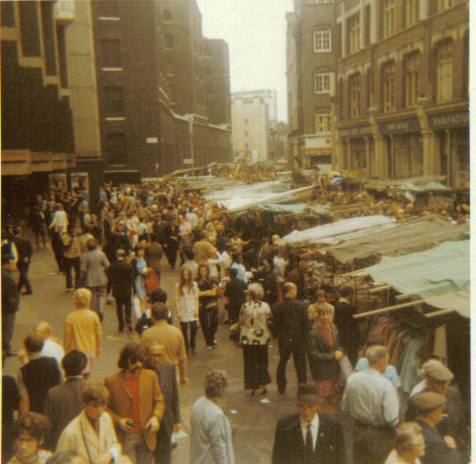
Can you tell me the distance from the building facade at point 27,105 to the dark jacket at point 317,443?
30.4ft

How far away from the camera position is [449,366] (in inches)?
277

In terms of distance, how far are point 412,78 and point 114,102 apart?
2803 centimetres

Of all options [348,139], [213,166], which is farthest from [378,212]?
[213,166]

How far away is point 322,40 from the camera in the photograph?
5000 centimetres

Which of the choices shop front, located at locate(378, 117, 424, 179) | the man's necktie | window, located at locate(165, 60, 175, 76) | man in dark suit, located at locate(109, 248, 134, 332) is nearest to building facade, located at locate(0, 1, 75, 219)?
man in dark suit, located at locate(109, 248, 134, 332)

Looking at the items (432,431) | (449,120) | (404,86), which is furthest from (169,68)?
(432,431)

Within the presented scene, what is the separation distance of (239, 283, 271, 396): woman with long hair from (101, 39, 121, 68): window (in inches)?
1577

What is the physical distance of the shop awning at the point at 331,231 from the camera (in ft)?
39.7

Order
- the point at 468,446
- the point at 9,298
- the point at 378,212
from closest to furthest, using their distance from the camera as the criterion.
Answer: the point at 468,446, the point at 9,298, the point at 378,212

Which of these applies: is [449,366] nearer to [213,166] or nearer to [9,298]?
[9,298]

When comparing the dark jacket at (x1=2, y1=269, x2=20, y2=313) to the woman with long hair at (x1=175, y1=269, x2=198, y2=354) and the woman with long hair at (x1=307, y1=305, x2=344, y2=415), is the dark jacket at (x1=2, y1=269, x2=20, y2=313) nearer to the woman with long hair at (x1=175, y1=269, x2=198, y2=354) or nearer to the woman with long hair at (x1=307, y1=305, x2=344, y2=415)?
the woman with long hair at (x1=175, y1=269, x2=198, y2=354)

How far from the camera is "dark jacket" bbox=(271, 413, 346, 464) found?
15.8 ft

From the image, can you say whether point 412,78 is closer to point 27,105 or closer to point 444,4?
point 444,4

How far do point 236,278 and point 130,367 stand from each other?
5651 mm
